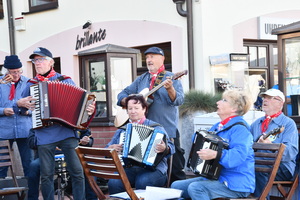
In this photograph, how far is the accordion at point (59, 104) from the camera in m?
5.43

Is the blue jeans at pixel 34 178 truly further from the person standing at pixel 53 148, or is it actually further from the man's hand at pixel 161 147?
the man's hand at pixel 161 147

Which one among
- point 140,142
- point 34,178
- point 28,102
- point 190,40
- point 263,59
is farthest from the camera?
point 263,59

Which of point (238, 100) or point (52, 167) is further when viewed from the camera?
point (52, 167)

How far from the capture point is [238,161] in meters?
4.27

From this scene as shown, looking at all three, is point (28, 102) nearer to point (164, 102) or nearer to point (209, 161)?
point (164, 102)

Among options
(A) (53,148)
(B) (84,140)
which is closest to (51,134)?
(A) (53,148)

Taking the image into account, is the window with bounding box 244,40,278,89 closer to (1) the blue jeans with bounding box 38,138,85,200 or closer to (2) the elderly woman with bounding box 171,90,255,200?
(1) the blue jeans with bounding box 38,138,85,200

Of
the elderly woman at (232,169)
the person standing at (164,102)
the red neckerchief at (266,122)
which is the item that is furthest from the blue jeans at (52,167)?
the red neckerchief at (266,122)

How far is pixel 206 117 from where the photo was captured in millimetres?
6801

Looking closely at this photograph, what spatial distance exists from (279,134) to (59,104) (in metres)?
2.22

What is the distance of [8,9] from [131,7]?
13.0ft

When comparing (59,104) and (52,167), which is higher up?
(59,104)

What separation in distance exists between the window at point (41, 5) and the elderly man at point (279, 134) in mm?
8168

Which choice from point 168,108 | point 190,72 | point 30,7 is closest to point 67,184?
point 168,108
